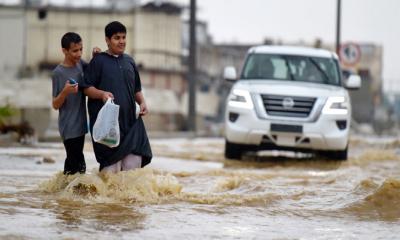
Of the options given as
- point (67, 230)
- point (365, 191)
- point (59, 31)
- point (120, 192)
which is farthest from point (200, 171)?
point (59, 31)

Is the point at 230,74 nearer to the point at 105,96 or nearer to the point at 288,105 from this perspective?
the point at 288,105

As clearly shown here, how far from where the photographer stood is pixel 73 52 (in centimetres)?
915

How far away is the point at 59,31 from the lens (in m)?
59.2

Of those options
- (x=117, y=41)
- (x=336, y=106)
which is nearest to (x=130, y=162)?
(x=117, y=41)

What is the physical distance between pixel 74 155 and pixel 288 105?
722cm

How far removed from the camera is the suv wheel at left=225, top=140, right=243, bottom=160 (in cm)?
1662

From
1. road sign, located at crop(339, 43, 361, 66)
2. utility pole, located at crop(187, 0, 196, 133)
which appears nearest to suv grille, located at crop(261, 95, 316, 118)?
utility pole, located at crop(187, 0, 196, 133)

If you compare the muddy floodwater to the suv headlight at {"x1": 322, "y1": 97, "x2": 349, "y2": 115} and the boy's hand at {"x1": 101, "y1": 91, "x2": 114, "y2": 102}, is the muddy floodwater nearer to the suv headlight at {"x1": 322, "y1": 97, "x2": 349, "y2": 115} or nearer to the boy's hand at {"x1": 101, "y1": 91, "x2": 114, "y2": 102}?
the boy's hand at {"x1": 101, "y1": 91, "x2": 114, "y2": 102}

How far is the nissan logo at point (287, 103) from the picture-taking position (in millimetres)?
16094

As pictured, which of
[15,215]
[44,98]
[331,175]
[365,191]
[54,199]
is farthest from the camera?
[44,98]

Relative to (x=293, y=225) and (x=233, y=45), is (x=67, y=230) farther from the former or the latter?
(x=233, y=45)

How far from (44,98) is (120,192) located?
2790 cm

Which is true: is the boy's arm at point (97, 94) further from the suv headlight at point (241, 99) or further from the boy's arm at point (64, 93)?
the suv headlight at point (241, 99)

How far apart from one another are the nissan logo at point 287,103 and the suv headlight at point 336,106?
1.68ft
